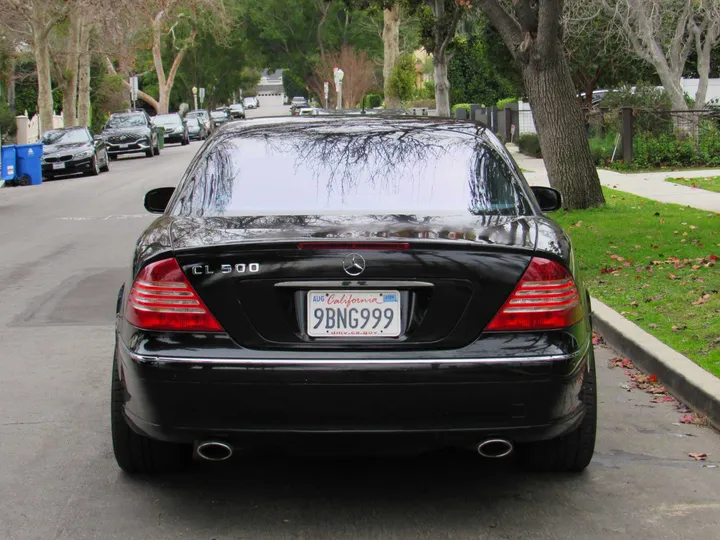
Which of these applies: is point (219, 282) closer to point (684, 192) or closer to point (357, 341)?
point (357, 341)

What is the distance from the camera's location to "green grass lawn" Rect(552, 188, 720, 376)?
7.70 m

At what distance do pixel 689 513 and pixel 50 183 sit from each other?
26355 millimetres

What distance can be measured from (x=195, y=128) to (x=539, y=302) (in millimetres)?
56907

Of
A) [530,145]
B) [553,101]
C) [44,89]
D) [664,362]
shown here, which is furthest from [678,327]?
[44,89]

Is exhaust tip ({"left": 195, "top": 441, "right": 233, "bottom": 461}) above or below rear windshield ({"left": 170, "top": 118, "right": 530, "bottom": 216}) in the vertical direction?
below

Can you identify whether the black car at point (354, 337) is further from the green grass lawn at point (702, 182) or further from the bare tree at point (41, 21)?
the bare tree at point (41, 21)

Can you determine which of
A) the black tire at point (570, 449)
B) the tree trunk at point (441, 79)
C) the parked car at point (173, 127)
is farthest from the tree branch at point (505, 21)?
the parked car at point (173, 127)

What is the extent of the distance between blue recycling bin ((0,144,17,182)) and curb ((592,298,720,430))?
2172cm

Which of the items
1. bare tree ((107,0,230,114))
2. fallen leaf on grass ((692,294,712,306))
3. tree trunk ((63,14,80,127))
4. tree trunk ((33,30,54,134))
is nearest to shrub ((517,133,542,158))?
bare tree ((107,0,230,114))

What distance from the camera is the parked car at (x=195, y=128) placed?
59.4 metres

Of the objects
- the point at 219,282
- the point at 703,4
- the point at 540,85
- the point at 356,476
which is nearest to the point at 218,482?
the point at 356,476

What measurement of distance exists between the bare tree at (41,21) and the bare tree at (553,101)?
22.6 metres

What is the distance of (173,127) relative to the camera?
173ft

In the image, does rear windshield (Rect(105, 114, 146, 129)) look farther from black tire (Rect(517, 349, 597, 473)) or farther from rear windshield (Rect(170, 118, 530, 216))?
black tire (Rect(517, 349, 597, 473))
